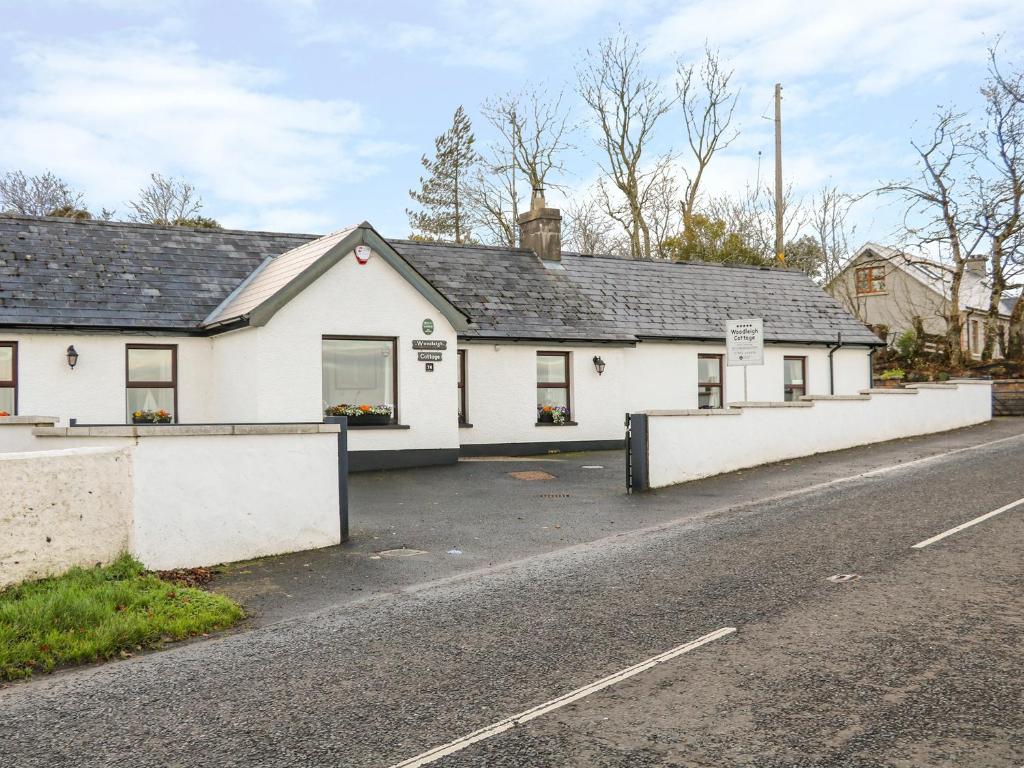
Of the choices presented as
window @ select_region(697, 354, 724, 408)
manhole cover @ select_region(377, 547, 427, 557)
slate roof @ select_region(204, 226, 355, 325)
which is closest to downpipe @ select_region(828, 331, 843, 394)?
window @ select_region(697, 354, 724, 408)

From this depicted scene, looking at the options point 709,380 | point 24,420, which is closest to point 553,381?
point 709,380

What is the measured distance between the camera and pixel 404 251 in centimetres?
2397

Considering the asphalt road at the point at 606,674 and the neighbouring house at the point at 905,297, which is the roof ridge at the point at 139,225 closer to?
the asphalt road at the point at 606,674

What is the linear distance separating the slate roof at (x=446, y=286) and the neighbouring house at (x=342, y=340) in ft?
0.18

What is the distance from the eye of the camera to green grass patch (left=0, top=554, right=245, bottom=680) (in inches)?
263

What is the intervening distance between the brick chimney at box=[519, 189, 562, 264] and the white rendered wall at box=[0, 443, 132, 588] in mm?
18019

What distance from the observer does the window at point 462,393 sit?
21.4 meters

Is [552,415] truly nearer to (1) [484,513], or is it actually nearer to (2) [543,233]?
(2) [543,233]

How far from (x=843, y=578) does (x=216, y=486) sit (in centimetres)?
644

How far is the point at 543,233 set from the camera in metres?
26.1

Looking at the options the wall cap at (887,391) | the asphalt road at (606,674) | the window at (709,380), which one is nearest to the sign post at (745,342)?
the wall cap at (887,391)

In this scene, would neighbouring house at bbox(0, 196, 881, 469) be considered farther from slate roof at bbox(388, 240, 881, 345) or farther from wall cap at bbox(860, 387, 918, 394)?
wall cap at bbox(860, 387, 918, 394)

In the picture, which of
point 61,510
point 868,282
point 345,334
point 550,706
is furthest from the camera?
point 868,282

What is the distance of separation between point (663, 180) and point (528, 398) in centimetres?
2494
